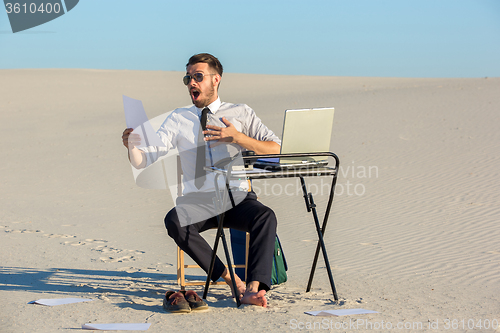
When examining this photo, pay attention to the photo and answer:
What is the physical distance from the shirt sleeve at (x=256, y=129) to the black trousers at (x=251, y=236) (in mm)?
526

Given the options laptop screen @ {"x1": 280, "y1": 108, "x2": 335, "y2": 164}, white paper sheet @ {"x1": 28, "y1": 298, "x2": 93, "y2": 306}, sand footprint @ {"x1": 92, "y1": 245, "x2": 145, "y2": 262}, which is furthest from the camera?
sand footprint @ {"x1": 92, "y1": 245, "x2": 145, "y2": 262}

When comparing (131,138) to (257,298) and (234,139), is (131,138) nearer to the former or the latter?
(234,139)

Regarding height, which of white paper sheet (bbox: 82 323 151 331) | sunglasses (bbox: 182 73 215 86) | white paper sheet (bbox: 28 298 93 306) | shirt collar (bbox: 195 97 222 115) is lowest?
white paper sheet (bbox: 82 323 151 331)

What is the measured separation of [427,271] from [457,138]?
35.4 feet

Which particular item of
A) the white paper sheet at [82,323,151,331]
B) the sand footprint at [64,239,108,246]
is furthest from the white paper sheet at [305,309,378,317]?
the sand footprint at [64,239,108,246]

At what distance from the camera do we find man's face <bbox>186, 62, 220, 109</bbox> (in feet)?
12.7

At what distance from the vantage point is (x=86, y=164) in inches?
502

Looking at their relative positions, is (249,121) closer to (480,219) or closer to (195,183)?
(195,183)

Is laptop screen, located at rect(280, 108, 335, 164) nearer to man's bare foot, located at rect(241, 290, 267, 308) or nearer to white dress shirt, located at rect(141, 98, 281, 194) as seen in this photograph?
white dress shirt, located at rect(141, 98, 281, 194)

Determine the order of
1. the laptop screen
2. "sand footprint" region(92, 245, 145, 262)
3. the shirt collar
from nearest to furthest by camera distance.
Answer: the laptop screen, the shirt collar, "sand footprint" region(92, 245, 145, 262)

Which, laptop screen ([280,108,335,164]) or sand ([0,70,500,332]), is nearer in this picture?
laptop screen ([280,108,335,164])

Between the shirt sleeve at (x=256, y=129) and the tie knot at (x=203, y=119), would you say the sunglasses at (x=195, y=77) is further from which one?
the shirt sleeve at (x=256, y=129)

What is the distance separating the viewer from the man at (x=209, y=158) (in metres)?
3.52

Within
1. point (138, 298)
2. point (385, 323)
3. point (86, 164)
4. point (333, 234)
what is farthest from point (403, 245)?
point (86, 164)
